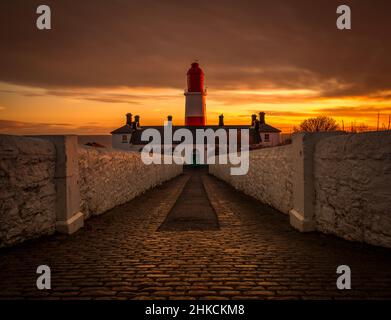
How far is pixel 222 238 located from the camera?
600 centimetres

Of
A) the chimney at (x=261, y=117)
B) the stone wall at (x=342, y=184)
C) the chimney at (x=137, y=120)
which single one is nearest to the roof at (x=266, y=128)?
the chimney at (x=261, y=117)

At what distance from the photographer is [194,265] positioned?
171 inches

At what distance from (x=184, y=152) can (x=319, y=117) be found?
83.3ft

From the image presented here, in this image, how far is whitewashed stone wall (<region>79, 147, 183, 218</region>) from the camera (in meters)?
7.70

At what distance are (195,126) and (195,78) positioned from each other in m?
9.32

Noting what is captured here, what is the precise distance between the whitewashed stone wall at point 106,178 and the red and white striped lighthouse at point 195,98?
1543 inches

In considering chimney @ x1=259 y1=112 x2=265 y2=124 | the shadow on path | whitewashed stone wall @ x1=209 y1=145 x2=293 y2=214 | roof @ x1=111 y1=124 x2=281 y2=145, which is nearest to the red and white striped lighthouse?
roof @ x1=111 y1=124 x2=281 y2=145

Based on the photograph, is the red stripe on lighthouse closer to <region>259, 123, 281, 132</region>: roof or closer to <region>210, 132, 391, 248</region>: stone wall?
<region>259, 123, 281, 132</region>: roof

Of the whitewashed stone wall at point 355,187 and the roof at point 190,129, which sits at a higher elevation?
the roof at point 190,129

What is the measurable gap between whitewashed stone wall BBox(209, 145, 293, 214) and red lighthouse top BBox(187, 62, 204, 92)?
3974cm

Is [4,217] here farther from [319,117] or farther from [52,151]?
[319,117]

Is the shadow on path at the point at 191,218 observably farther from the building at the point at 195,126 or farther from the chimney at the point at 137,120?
the chimney at the point at 137,120

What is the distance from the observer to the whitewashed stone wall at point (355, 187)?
4.54 metres
